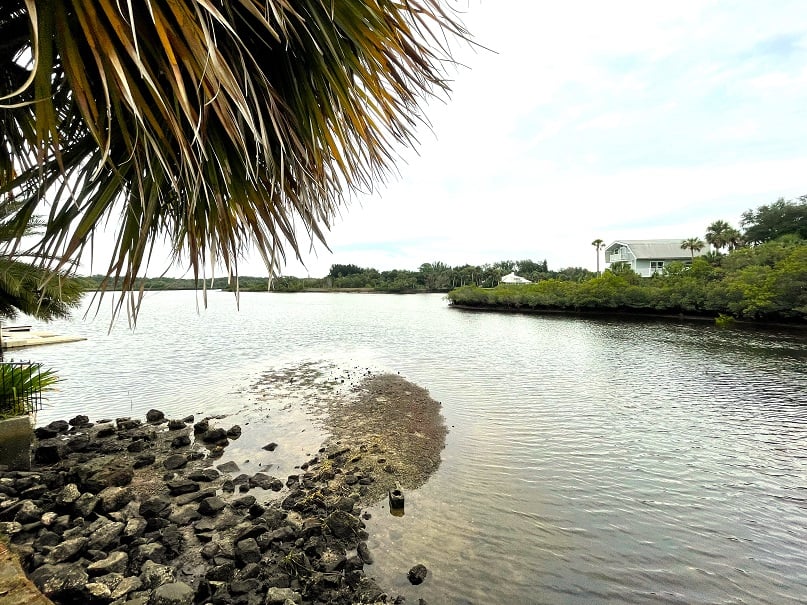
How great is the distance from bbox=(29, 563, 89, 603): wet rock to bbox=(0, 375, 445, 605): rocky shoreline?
0.05 feet

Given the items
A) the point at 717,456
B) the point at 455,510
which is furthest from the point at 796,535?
the point at 455,510

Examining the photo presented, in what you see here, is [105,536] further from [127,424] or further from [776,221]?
[776,221]

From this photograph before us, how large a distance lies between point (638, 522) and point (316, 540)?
5193mm

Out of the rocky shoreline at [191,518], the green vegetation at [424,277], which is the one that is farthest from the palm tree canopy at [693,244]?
the rocky shoreline at [191,518]

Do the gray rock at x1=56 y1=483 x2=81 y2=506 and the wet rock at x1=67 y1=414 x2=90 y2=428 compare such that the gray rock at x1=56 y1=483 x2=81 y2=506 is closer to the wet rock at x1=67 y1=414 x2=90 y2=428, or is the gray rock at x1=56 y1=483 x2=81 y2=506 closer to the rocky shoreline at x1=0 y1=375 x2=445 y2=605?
the rocky shoreline at x1=0 y1=375 x2=445 y2=605

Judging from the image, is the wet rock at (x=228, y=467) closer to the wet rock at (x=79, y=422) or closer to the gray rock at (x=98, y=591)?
the gray rock at (x=98, y=591)

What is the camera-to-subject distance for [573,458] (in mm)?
9352

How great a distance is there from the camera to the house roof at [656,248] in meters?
59.9

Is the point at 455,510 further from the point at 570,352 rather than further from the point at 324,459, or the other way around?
the point at 570,352

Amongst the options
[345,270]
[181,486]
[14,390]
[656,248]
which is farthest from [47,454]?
[345,270]

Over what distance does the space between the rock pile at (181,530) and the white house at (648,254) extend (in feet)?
203

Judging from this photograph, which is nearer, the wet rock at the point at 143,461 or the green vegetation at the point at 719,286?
the wet rock at the point at 143,461

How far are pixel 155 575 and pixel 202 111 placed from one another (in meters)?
5.44

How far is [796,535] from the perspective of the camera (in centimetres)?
655
